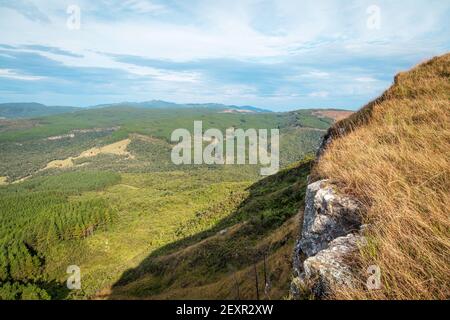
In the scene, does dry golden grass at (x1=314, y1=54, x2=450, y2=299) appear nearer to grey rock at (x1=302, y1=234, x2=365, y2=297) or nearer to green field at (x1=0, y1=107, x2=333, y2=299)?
grey rock at (x1=302, y1=234, x2=365, y2=297)

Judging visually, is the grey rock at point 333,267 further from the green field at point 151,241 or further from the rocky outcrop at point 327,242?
the green field at point 151,241

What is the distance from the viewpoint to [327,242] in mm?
9297

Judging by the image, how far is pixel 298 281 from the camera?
262 inches

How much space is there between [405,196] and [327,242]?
9.87ft

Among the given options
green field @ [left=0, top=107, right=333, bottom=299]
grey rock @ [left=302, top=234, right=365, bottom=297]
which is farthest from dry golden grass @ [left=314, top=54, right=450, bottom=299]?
green field @ [left=0, top=107, right=333, bottom=299]

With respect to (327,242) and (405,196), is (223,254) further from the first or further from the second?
(405,196)

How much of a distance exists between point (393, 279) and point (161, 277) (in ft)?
148

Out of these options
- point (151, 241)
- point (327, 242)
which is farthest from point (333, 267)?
point (151, 241)

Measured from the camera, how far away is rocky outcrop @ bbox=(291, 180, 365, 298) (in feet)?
19.5

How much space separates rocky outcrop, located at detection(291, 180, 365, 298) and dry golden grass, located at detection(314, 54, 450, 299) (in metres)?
0.33

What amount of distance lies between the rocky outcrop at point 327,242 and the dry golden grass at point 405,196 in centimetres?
33
